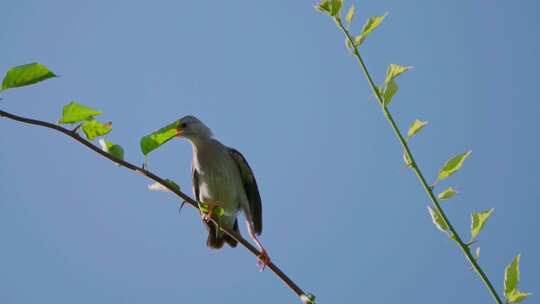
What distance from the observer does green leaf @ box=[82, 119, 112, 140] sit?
2088 mm

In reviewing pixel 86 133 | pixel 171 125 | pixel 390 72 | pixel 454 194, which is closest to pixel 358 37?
pixel 390 72

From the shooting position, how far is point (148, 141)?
225cm

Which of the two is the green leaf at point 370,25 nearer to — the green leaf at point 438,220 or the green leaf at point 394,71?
the green leaf at point 394,71

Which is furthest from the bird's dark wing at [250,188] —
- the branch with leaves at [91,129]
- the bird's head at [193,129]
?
the branch with leaves at [91,129]

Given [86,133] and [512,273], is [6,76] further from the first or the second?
[512,273]

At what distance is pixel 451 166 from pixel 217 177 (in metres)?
5.09

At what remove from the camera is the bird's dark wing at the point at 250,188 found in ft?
22.3

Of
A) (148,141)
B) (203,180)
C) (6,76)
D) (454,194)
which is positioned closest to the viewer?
(454,194)

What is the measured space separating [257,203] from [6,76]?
514cm

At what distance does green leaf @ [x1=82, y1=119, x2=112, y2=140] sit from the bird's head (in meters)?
4.71

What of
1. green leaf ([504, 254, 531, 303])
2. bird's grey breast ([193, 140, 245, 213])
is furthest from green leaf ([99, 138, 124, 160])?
bird's grey breast ([193, 140, 245, 213])

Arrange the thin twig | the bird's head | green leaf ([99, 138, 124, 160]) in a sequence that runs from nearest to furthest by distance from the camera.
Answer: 1. the thin twig
2. green leaf ([99, 138, 124, 160])
3. the bird's head

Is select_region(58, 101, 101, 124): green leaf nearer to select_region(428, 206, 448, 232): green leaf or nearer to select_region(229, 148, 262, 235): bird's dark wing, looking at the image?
select_region(428, 206, 448, 232): green leaf

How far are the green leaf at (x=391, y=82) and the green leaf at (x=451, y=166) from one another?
0.84ft
